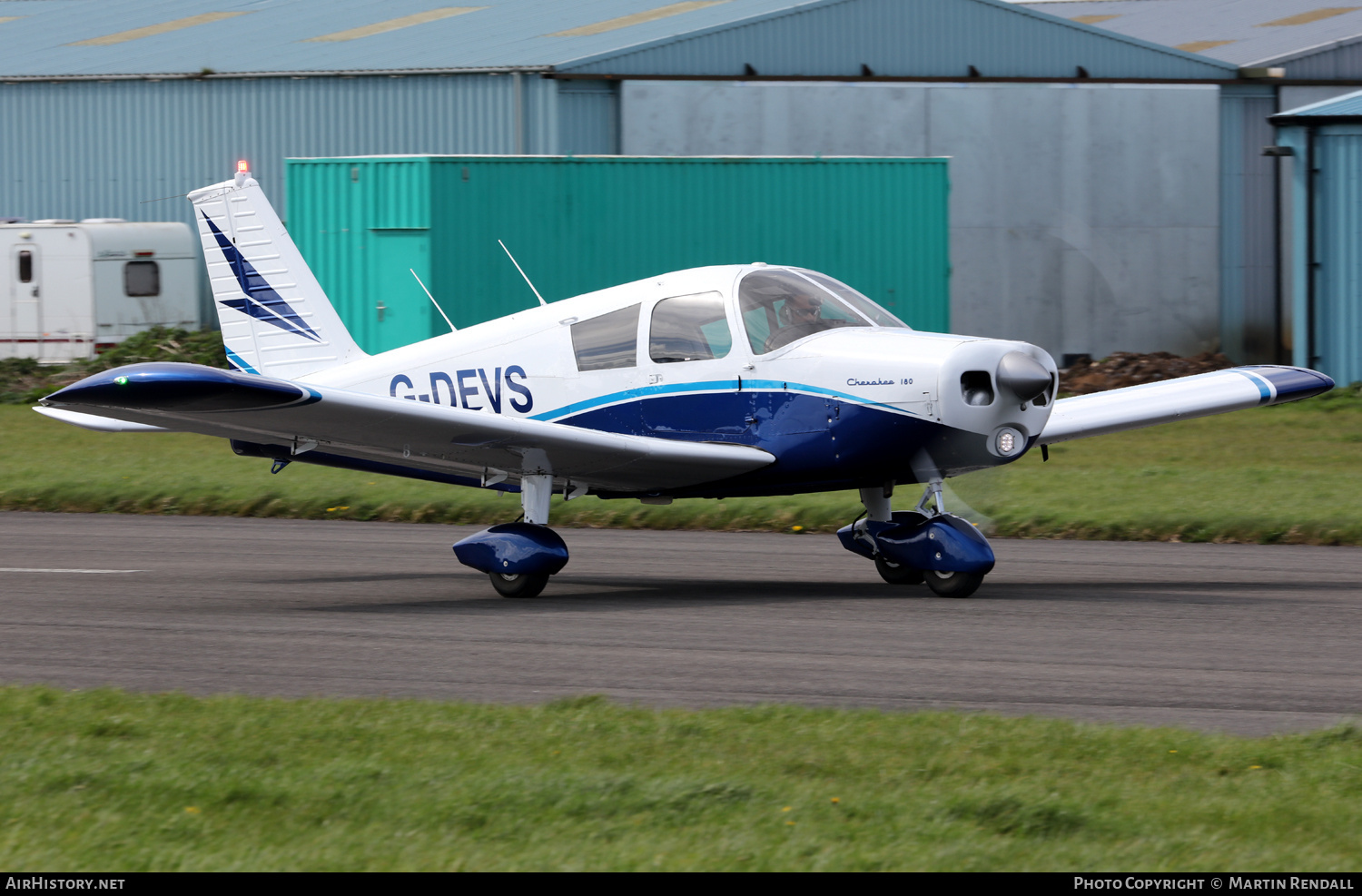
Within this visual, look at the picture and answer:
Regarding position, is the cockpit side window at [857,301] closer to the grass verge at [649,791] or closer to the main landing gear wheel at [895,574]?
the main landing gear wheel at [895,574]

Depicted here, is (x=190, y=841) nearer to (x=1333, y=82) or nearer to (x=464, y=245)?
(x=464, y=245)

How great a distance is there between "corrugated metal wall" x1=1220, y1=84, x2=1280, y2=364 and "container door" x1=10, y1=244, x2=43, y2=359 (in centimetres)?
1972

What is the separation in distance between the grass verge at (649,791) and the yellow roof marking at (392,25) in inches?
1059

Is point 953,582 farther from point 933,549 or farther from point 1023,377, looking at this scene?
point 1023,377

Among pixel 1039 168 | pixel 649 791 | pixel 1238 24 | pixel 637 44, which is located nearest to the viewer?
pixel 649 791

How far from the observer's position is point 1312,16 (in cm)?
3659

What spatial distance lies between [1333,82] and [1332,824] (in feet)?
92.4

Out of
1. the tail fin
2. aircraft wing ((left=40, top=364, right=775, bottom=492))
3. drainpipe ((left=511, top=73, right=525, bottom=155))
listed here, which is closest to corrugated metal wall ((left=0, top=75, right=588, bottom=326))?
drainpipe ((left=511, top=73, right=525, bottom=155))

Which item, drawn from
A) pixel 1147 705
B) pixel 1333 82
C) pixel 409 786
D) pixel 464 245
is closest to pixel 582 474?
pixel 1147 705

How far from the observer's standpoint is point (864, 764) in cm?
604

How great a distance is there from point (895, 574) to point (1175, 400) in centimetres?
229

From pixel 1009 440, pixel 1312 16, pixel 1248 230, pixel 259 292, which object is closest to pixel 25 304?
pixel 259 292

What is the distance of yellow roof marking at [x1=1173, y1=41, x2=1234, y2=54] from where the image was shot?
34.7 meters
